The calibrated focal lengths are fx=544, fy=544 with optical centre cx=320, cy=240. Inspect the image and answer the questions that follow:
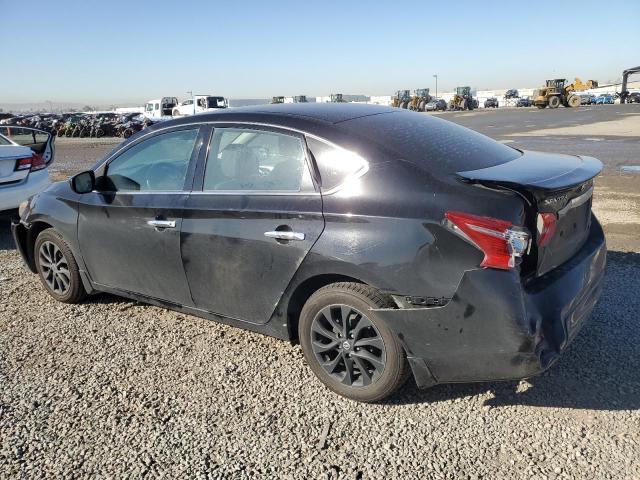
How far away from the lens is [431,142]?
3.28 m

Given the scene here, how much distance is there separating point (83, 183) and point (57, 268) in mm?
924

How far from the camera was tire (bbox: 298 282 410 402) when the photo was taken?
288cm

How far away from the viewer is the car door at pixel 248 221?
3.12m

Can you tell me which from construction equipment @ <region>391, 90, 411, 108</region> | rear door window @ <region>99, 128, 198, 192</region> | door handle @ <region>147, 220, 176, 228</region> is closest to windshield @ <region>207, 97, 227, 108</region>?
construction equipment @ <region>391, 90, 411, 108</region>

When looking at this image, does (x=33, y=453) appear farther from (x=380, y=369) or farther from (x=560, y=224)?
(x=560, y=224)

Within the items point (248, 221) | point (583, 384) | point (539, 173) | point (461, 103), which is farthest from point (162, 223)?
point (461, 103)

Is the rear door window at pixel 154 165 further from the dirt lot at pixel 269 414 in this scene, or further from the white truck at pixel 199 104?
the white truck at pixel 199 104

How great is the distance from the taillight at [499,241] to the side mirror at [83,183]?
9.91ft

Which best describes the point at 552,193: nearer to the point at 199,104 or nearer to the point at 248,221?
the point at 248,221

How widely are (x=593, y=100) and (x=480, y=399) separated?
7060 centimetres

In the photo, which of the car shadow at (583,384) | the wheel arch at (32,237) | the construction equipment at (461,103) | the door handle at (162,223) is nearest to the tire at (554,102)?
the construction equipment at (461,103)

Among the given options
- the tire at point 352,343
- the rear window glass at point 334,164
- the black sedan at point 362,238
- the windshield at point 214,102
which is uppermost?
the windshield at point 214,102

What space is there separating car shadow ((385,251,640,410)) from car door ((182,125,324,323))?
3.36 feet

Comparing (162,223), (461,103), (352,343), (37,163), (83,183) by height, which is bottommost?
(352,343)
